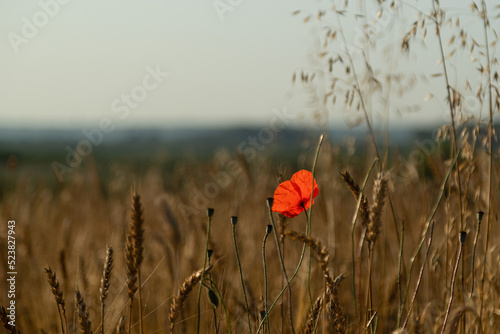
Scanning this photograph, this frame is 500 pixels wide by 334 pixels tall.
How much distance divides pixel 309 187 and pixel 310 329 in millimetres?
331

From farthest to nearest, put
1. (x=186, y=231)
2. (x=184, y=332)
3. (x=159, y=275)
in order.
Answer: (x=186, y=231), (x=159, y=275), (x=184, y=332)

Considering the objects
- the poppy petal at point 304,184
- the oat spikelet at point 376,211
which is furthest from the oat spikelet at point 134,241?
the oat spikelet at point 376,211

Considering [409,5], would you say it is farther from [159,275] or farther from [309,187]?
[159,275]

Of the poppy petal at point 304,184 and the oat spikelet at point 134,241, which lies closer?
the oat spikelet at point 134,241

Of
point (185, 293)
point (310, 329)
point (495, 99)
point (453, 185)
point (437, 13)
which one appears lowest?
point (310, 329)

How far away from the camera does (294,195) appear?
4.25ft

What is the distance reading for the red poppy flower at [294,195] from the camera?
1.26 meters

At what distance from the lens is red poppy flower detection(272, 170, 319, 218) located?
4.12ft

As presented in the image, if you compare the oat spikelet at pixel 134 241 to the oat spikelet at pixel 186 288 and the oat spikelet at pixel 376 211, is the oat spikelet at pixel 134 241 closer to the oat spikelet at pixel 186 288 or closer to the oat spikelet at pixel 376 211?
the oat spikelet at pixel 186 288

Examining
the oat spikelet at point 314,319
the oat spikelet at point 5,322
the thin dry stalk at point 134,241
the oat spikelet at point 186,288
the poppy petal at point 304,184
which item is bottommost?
the oat spikelet at point 314,319

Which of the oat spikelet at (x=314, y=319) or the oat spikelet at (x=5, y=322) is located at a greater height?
the oat spikelet at (x=5, y=322)

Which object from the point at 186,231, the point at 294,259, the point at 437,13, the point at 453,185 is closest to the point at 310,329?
the point at 453,185

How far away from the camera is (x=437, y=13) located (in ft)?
5.36

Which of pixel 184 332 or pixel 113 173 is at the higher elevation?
Answer: pixel 113 173
